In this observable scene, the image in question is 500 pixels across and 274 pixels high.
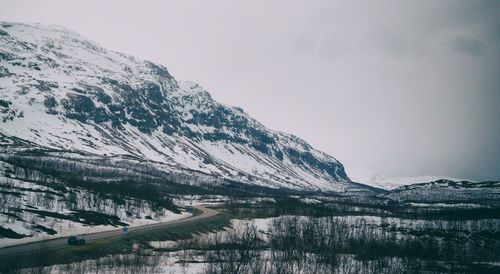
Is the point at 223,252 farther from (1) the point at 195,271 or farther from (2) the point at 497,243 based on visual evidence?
(2) the point at 497,243

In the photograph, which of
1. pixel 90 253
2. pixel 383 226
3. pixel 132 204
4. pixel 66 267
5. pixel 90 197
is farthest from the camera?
pixel 383 226

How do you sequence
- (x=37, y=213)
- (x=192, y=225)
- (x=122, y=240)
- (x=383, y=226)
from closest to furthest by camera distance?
(x=122, y=240)
(x=37, y=213)
(x=192, y=225)
(x=383, y=226)

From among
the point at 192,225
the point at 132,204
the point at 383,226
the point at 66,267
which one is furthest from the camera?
the point at 383,226

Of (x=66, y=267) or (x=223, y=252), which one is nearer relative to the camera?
(x=66, y=267)

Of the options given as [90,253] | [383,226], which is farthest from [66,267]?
[383,226]

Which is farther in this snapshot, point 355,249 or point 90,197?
point 90,197

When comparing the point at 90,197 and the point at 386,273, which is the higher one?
the point at 90,197

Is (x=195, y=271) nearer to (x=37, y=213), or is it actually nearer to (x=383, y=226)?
(x=37, y=213)

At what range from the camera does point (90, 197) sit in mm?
137750

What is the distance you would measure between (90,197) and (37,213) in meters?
34.8

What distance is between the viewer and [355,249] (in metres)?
118

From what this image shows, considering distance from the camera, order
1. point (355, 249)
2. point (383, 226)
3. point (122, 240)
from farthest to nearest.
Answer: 1. point (383, 226)
2. point (355, 249)
3. point (122, 240)

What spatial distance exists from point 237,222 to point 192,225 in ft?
90.8

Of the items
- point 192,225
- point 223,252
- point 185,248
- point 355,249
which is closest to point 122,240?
point 185,248
